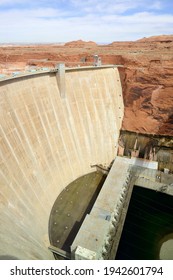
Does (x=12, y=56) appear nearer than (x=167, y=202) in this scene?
No

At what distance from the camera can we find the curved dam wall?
13.9 meters

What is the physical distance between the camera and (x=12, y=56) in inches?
1265

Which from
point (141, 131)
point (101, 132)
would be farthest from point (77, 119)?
point (141, 131)

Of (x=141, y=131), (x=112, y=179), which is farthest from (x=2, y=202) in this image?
(x=141, y=131)

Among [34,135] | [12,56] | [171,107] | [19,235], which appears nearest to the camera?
[19,235]

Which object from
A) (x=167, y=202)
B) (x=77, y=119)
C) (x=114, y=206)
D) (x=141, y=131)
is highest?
(x=77, y=119)

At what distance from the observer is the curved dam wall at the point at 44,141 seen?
45.6 ft

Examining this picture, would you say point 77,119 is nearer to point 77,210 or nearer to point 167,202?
point 77,210

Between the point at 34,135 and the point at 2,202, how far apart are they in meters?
5.94

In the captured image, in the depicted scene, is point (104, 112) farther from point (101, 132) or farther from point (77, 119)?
point (77, 119)

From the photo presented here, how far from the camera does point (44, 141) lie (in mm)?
18203

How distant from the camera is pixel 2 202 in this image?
13.4 metres

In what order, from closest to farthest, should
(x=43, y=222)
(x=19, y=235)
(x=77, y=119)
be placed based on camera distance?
(x=19, y=235) → (x=43, y=222) → (x=77, y=119)

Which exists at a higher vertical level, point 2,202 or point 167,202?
point 2,202
